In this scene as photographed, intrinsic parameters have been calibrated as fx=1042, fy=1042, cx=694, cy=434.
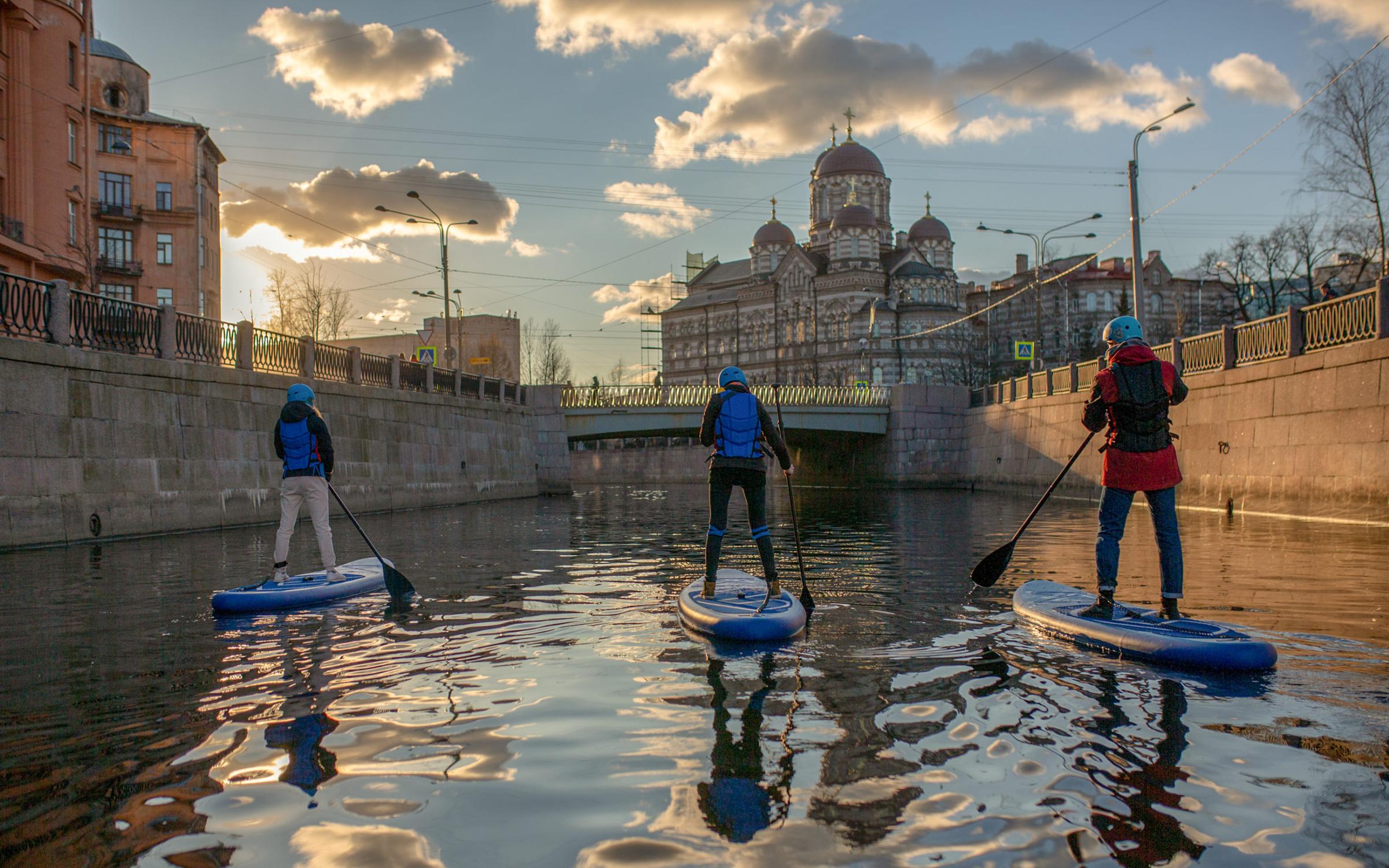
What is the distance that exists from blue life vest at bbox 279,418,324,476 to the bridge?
1222 inches

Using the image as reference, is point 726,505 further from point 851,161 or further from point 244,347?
point 851,161

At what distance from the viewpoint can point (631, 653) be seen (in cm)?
644

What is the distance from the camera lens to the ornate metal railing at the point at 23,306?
1462 centimetres

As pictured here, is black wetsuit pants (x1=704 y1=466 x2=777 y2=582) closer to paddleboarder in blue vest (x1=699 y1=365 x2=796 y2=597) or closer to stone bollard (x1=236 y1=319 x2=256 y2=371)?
paddleboarder in blue vest (x1=699 y1=365 x2=796 y2=597)

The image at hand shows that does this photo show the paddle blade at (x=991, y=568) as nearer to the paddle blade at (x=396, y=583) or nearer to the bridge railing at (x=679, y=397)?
the paddle blade at (x=396, y=583)

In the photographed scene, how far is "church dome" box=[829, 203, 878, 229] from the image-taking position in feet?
303

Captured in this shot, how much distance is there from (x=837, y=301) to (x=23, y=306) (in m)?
81.5

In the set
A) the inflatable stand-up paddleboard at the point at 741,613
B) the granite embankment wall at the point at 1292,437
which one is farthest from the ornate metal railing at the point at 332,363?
the granite embankment wall at the point at 1292,437

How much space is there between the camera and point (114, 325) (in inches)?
669

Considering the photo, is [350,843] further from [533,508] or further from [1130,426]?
[533,508]

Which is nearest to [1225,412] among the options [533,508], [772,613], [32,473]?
[533,508]

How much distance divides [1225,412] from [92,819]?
2375 cm

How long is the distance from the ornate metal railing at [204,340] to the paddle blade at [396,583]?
11.5 m

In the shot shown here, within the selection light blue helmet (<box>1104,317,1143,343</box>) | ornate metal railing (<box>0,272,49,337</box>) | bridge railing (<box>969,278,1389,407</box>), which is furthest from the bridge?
light blue helmet (<box>1104,317,1143,343</box>)
